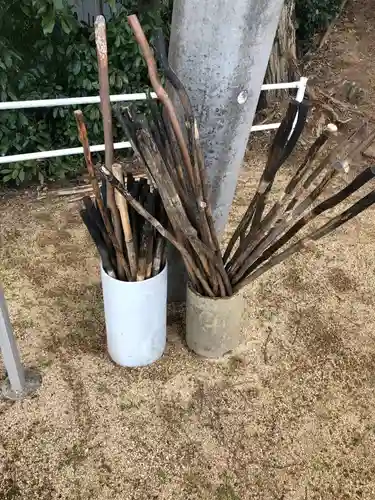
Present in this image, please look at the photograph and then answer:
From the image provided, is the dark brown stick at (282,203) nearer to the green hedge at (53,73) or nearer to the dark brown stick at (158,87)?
the dark brown stick at (158,87)

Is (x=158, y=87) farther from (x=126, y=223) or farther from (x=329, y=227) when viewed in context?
(x=329, y=227)

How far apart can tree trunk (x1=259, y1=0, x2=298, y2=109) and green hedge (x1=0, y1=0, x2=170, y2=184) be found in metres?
0.82

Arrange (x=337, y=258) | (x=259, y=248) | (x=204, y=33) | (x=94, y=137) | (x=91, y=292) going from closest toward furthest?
(x=204, y=33)
(x=259, y=248)
(x=91, y=292)
(x=337, y=258)
(x=94, y=137)

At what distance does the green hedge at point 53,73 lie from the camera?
101 inches

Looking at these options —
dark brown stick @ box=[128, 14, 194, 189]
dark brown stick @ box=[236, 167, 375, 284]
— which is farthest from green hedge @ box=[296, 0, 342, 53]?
dark brown stick @ box=[128, 14, 194, 189]

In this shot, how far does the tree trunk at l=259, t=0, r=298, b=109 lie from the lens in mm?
3447

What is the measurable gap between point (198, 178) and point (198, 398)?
0.76 metres

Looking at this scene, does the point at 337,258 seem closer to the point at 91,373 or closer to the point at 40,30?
the point at 91,373

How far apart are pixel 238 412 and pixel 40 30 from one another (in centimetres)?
203

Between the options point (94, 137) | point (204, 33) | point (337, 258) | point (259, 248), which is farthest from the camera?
point (94, 137)

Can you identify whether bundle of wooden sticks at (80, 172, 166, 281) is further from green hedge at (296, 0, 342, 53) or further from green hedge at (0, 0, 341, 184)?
green hedge at (296, 0, 342, 53)

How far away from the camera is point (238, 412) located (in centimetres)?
180

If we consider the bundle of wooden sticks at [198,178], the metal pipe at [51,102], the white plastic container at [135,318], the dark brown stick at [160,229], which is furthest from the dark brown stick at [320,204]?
the metal pipe at [51,102]

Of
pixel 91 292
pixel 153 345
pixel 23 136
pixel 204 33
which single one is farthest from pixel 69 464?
pixel 23 136
